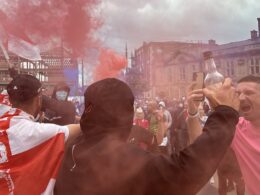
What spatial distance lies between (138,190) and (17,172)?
3.62 ft

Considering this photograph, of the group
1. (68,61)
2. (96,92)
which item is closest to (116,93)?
(96,92)

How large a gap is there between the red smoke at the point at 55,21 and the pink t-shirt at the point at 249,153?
5.08 ft

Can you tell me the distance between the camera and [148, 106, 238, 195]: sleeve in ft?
5.32

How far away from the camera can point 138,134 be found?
300cm

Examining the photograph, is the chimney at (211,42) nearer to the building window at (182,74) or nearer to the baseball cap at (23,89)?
the building window at (182,74)

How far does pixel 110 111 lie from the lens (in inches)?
75.1

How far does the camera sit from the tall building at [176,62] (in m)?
3.94

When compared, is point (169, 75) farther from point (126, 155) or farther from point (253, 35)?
point (126, 155)

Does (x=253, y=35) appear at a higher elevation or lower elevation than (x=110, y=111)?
higher

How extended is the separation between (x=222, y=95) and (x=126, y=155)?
56cm

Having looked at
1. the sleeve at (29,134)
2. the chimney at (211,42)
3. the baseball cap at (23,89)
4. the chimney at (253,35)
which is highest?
the chimney at (253,35)

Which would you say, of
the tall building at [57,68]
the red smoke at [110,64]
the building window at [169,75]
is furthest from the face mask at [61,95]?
the building window at [169,75]

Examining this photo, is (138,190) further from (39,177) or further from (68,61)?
(68,61)

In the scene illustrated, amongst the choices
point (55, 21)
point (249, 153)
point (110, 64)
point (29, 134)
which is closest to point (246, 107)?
point (249, 153)
